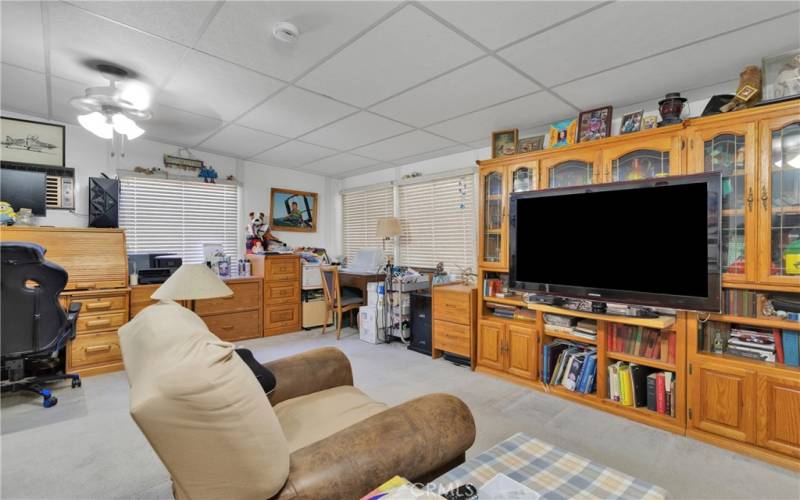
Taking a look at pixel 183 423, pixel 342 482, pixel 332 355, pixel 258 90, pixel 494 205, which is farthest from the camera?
pixel 494 205

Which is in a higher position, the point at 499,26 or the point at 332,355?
the point at 499,26

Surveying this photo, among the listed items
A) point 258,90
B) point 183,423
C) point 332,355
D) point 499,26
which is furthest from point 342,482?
point 258,90

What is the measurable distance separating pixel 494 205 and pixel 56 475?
11.7 ft

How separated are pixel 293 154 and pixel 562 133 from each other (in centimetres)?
314

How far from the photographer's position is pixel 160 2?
1758 mm

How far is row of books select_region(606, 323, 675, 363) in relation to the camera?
249cm

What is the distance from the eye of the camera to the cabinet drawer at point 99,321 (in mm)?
3326

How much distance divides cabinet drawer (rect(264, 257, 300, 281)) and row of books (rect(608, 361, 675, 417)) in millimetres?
3892

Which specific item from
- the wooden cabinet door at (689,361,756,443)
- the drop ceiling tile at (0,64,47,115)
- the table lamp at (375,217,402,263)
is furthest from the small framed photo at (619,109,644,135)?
the drop ceiling tile at (0,64,47,115)

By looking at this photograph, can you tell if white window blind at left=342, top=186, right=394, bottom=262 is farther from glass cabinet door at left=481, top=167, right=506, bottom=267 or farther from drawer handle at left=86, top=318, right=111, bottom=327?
drawer handle at left=86, top=318, right=111, bottom=327

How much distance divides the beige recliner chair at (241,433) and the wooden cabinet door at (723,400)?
1.83m

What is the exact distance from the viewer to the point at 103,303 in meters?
3.42

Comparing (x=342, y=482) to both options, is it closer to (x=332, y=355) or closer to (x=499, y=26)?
(x=332, y=355)

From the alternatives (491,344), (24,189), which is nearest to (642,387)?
(491,344)
